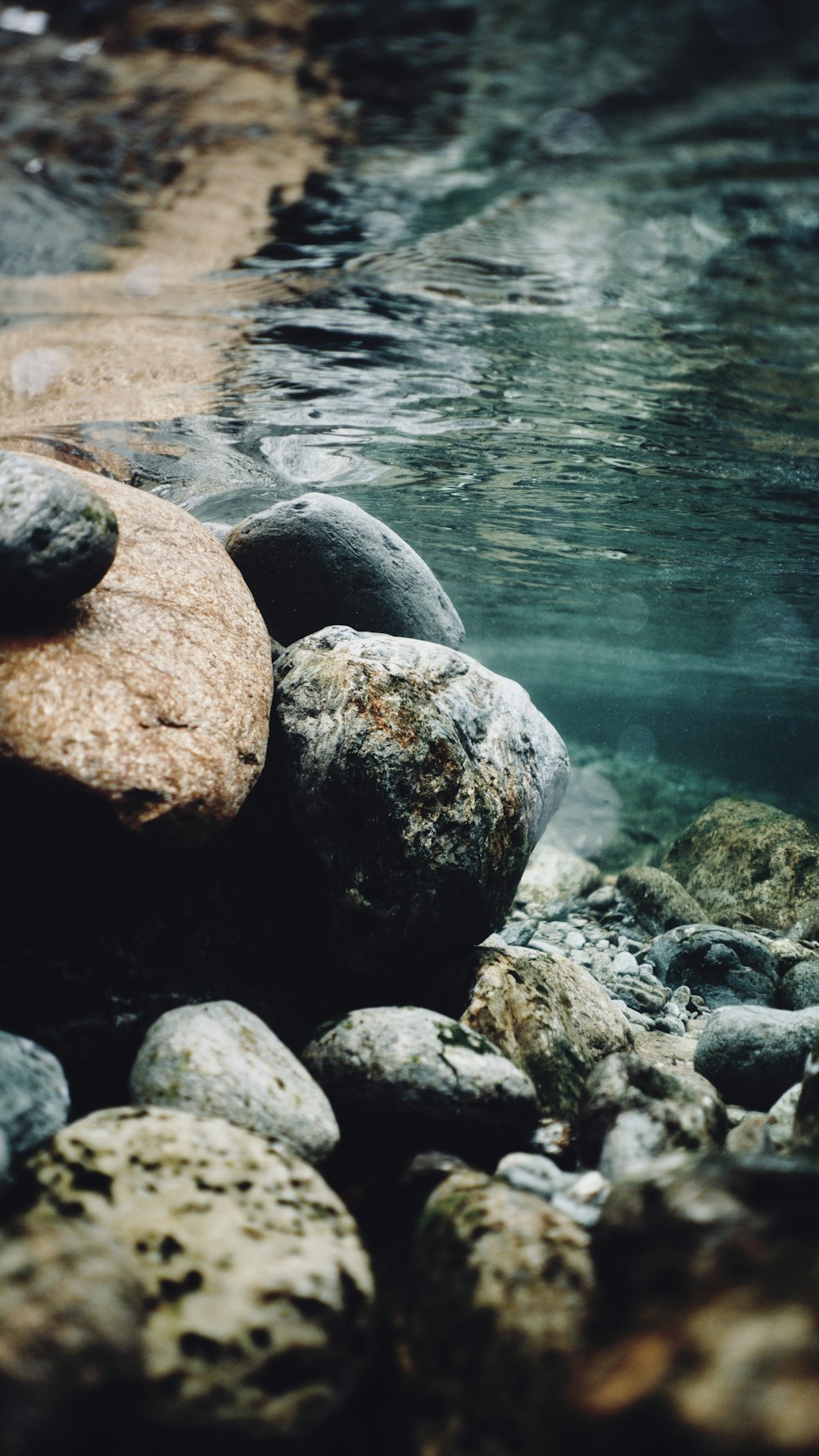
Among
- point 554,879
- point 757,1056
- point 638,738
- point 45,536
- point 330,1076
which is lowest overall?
point 638,738

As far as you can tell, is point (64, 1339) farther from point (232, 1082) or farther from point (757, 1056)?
point (757, 1056)

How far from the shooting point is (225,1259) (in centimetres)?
227

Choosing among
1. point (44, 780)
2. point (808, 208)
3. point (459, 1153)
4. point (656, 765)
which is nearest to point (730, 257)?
point (808, 208)

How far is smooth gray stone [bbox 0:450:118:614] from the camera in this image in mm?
3725

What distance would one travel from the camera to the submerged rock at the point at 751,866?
11.0 meters

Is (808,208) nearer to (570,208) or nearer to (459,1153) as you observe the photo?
(570,208)

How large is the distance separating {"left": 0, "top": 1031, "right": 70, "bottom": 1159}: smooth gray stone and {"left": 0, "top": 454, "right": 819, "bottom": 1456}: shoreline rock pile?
2 centimetres

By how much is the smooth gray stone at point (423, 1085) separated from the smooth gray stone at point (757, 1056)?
179 cm

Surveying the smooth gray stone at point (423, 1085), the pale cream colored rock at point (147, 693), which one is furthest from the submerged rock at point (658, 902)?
the pale cream colored rock at point (147, 693)

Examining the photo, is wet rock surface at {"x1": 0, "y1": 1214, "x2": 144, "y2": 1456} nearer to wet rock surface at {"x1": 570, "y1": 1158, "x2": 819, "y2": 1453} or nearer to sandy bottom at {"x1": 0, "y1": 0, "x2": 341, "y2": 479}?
wet rock surface at {"x1": 570, "y1": 1158, "x2": 819, "y2": 1453}

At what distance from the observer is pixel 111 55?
3.65 meters

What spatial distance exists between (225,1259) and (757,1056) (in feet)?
12.4

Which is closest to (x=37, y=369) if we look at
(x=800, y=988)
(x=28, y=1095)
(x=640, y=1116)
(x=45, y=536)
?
(x=45, y=536)

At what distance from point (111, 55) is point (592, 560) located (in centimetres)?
1733
